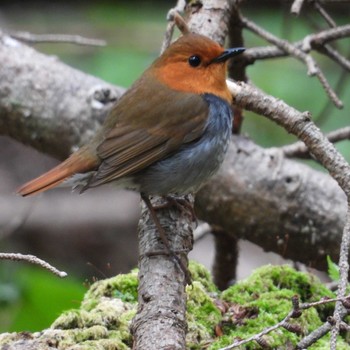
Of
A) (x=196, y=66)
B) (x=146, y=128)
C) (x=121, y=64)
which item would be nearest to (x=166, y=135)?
(x=146, y=128)

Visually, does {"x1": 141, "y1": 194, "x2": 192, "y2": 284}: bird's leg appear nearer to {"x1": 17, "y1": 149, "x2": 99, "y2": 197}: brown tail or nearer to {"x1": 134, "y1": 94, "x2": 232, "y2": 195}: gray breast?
{"x1": 134, "y1": 94, "x2": 232, "y2": 195}: gray breast

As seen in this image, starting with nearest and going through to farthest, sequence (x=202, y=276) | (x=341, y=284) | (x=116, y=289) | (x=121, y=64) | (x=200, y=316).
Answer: (x=341, y=284), (x=200, y=316), (x=116, y=289), (x=202, y=276), (x=121, y=64)

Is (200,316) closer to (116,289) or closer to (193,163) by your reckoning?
(116,289)

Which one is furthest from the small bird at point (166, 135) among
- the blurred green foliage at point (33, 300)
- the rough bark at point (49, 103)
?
the blurred green foliage at point (33, 300)

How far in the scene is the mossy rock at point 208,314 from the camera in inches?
108

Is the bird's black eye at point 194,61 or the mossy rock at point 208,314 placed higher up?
the bird's black eye at point 194,61

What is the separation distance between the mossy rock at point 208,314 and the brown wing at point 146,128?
1.40 ft

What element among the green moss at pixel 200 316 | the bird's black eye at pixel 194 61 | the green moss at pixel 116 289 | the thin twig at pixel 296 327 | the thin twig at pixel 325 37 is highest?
the thin twig at pixel 325 37

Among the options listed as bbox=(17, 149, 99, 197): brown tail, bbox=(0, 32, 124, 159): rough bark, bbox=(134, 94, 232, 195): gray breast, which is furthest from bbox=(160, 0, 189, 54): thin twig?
bbox=(17, 149, 99, 197): brown tail

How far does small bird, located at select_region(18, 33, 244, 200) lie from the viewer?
3463mm

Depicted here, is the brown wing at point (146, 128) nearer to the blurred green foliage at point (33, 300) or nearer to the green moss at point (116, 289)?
the green moss at point (116, 289)

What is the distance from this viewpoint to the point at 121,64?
7.54 metres

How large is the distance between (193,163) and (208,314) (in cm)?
72

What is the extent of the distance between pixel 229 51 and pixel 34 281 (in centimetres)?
196
